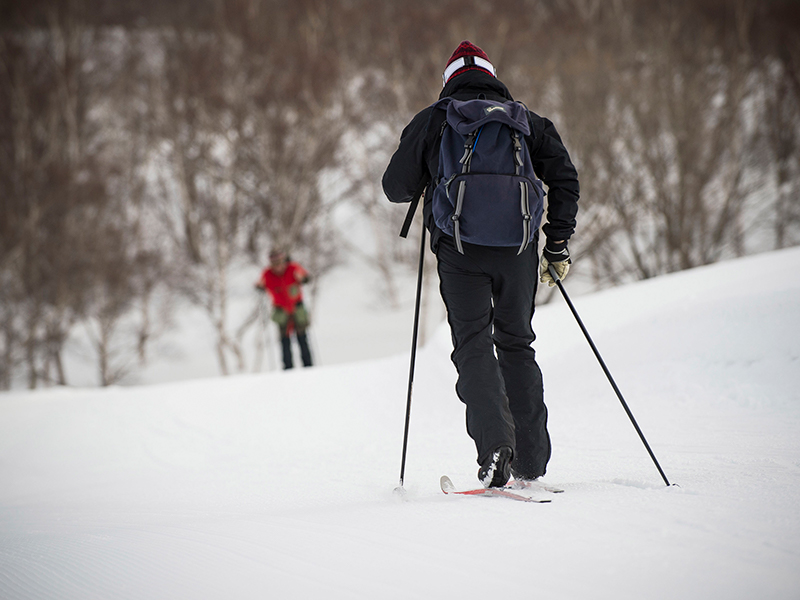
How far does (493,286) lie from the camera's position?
2129mm

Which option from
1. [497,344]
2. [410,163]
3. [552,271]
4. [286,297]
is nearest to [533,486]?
[497,344]

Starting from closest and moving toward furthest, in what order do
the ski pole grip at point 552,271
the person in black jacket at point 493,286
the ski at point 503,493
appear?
the ski at point 503,493, the person in black jacket at point 493,286, the ski pole grip at point 552,271

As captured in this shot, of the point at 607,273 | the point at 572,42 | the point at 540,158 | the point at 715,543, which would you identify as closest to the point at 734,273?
the point at 540,158

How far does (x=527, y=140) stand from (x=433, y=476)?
164cm

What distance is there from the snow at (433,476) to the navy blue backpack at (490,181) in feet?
2.99

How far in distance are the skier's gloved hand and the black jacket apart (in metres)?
0.03

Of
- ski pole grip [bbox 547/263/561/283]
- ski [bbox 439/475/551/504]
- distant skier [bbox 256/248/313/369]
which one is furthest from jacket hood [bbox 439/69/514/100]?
distant skier [bbox 256/248/313/369]

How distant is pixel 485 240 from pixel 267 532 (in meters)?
1.18

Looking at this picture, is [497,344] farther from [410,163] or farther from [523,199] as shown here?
[410,163]

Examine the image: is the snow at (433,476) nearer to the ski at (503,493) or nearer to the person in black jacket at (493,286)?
the ski at (503,493)

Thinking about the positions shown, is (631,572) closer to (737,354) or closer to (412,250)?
(737,354)

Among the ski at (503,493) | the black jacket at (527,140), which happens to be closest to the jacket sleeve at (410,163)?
the black jacket at (527,140)

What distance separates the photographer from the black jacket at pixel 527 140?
6.99ft

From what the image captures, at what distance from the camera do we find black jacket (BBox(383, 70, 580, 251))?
213 cm
